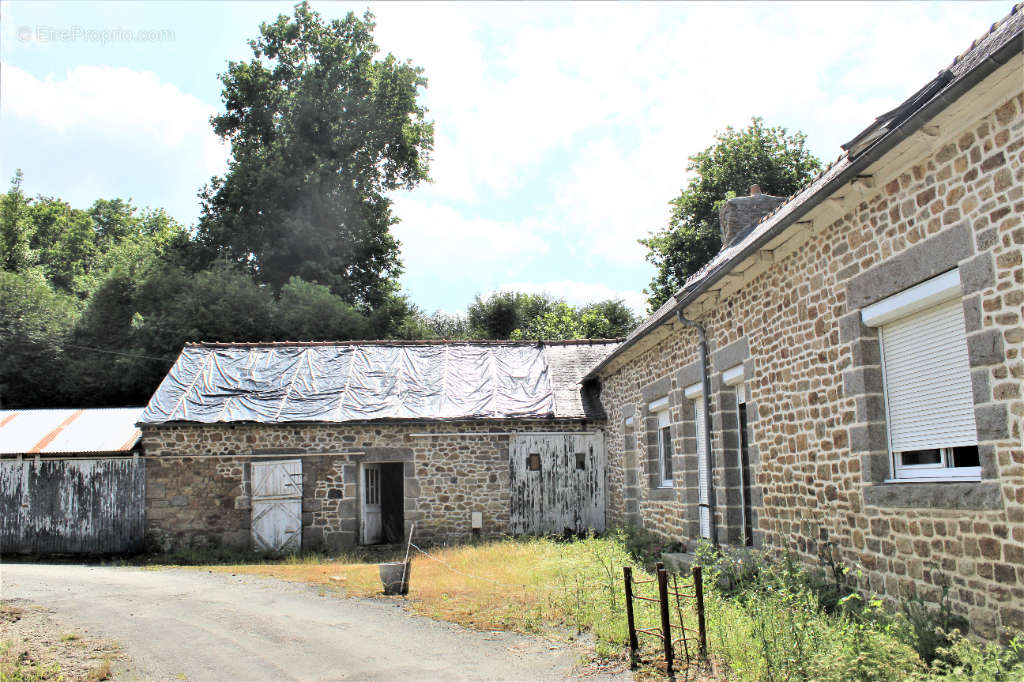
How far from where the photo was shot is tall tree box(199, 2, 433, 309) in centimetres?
2895

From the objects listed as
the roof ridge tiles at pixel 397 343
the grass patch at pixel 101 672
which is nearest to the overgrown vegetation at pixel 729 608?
the grass patch at pixel 101 672

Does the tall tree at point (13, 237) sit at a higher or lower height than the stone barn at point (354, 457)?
higher

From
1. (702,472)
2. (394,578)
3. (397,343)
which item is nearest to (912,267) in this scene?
(702,472)

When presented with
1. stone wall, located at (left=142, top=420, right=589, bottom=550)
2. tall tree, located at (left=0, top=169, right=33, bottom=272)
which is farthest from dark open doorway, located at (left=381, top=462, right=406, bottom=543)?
tall tree, located at (left=0, top=169, right=33, bottom=272)

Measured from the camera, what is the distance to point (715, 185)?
86.6ft

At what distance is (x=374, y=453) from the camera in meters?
14.8

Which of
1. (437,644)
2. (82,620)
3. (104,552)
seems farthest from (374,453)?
(437,644)

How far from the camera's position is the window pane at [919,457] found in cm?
554

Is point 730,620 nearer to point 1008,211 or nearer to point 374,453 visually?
point 1008,211

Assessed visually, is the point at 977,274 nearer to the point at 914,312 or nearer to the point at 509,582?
the point at 914,312

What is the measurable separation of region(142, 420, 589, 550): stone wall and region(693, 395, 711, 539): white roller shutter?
562cm

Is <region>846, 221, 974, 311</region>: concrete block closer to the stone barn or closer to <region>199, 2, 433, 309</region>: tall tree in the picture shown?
the stone barn

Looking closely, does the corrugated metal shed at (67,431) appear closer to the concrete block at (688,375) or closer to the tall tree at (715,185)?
the concrete block at (688,375)

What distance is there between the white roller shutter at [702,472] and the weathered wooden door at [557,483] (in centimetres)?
525
